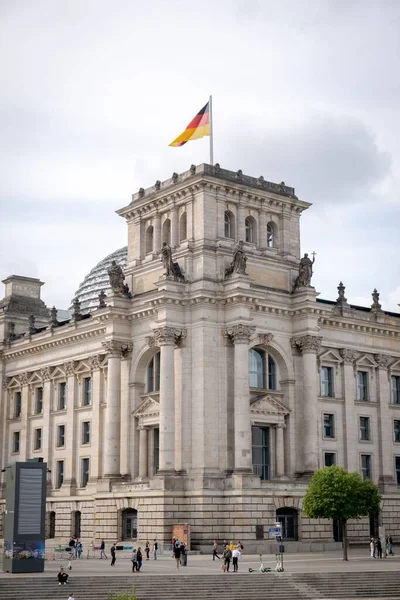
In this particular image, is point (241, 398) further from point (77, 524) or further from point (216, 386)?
point (77, 524)

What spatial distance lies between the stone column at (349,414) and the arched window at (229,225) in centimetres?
1419

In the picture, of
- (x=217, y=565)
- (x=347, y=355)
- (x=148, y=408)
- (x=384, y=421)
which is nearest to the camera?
(x=217, y=565)

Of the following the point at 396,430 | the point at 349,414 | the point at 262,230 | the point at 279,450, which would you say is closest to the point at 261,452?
the point at 279,450

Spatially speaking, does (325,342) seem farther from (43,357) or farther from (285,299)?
(43,357)

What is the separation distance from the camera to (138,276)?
77188 mm

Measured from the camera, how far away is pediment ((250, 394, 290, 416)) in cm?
7125

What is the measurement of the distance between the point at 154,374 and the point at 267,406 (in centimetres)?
911

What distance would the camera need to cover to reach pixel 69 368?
280 feet

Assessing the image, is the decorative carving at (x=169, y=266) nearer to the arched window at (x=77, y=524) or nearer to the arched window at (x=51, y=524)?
the arched window at (x=77, y=524)

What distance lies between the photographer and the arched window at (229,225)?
7438 cm

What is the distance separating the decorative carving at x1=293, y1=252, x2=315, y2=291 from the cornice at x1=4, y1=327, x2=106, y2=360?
54.6ft

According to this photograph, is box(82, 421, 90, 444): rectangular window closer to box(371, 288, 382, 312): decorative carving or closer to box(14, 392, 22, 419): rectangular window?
box(14, 392, 22, 419): rectangular window

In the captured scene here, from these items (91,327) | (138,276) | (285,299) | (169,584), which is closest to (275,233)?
(285,299)

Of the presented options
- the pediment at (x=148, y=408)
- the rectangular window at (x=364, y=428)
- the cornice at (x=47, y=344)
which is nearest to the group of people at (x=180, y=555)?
the pediment at (x=148, y=408)
